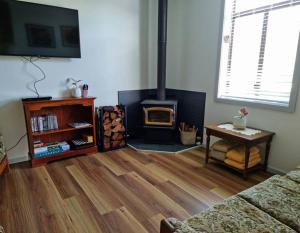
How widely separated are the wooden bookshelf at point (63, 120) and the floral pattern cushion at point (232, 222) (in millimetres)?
2205

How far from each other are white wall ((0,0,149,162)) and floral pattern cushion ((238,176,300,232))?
2.60 meters

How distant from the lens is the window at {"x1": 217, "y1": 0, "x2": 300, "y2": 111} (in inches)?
92.4

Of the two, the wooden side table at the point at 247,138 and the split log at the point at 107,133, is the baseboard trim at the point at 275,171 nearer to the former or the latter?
the wooden side table at the point at 247,138

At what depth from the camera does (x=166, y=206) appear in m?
1.98

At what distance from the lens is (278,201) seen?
1343 mm

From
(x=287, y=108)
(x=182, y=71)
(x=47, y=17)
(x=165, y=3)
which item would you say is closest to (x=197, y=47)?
(x=182, y=71)

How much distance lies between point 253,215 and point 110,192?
1431 mm

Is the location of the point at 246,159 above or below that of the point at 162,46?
below

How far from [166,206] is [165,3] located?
2987 millimetres

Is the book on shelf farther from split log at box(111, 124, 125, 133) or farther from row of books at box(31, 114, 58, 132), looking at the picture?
split log at box(111, 124, 125, 133)

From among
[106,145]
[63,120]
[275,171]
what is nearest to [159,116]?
[106,145]

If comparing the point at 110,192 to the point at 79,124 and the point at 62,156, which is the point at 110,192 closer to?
the point at 62,156

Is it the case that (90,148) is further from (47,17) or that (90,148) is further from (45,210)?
(47,17)

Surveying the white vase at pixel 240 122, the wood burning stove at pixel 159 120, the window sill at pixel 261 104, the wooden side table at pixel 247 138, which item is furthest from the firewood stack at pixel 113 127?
the white vase at pixel 240 122
